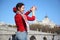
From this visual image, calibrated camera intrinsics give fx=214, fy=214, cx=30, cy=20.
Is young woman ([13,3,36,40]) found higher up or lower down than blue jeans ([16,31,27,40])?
higher up

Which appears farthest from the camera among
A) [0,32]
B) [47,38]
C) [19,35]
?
[47,38]

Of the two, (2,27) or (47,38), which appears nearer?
(2,27)

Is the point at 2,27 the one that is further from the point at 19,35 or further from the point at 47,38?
the point at 19,35

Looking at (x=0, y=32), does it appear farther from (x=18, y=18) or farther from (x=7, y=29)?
(x=18, y=18)

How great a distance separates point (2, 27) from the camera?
A: 6949 mm

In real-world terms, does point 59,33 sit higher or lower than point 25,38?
lower

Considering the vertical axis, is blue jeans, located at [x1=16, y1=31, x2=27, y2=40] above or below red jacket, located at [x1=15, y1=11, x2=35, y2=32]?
below

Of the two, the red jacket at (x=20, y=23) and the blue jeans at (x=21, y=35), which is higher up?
the red jacket at (x=20, y=23)

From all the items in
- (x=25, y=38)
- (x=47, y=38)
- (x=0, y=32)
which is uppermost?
(x=25, y=38)

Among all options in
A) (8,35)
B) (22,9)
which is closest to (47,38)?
(8,35)

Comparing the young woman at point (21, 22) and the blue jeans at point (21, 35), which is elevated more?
the young woman at point (21, 22)

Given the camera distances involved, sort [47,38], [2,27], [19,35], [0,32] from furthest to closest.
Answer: [47,38] < [2,27] < [0,32] < [19,35]

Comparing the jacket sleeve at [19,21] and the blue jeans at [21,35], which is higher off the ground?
the jacket sleeve at [19,21]

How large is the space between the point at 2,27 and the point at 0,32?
45 cm
